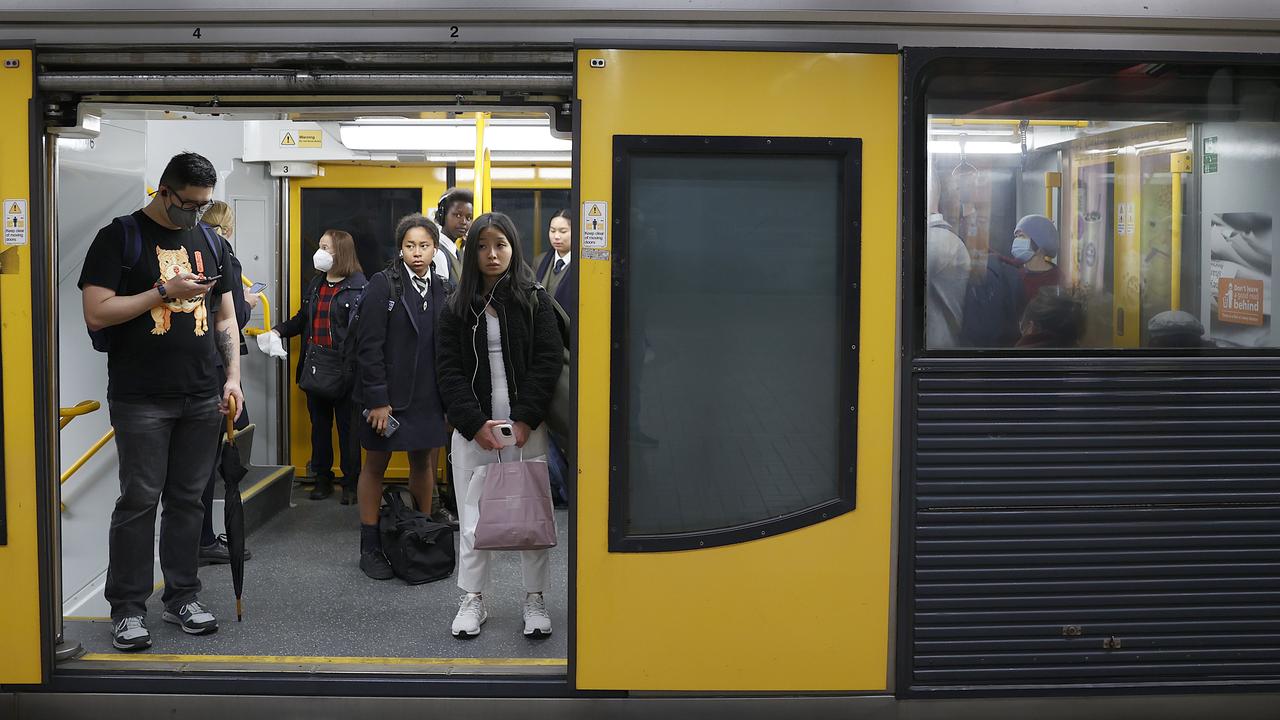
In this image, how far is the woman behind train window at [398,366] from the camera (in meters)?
Answer: 4.94

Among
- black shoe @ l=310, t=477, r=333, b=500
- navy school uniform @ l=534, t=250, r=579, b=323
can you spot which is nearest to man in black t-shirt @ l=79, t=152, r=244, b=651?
navy school uniform @ l=534, t=250, r=579, b=323

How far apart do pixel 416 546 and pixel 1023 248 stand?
10.2 feet

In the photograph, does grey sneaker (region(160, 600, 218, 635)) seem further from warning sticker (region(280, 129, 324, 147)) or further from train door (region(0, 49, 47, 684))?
warning sticker (region(280, 129, 324, 147))

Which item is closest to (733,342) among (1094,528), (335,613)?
(1094,528)

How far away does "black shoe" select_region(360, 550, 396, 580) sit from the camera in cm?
504

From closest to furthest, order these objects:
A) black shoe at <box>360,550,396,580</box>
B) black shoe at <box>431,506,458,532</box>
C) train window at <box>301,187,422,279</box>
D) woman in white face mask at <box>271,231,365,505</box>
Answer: black shoe at <box>360,550,396,580</box>, black shoe at <box>431,506,458,532</box>, woman in white face mask at <box>271,231,365,505</box>, train window at <box>301,187,422,279</box>

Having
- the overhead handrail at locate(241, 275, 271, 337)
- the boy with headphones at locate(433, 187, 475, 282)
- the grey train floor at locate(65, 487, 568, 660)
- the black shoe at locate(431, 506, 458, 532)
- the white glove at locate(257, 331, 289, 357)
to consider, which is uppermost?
the boy with headphones at locate(433, 187, 475, 282)

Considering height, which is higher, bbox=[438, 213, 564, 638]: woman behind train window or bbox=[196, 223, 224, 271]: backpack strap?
bbox=[196, 223, 224, 271]: backpack strap

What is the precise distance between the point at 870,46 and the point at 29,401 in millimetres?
3061

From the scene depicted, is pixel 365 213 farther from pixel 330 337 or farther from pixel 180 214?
pixel 180 214

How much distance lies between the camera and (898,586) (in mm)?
3520

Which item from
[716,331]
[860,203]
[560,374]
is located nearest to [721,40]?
[860,203]

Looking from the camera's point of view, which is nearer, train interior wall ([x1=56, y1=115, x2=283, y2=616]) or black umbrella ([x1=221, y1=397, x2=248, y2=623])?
black umbrella ([x1=221, y1=397, x2=248, y2=623])

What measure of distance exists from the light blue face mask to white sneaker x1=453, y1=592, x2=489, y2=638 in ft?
8.18
